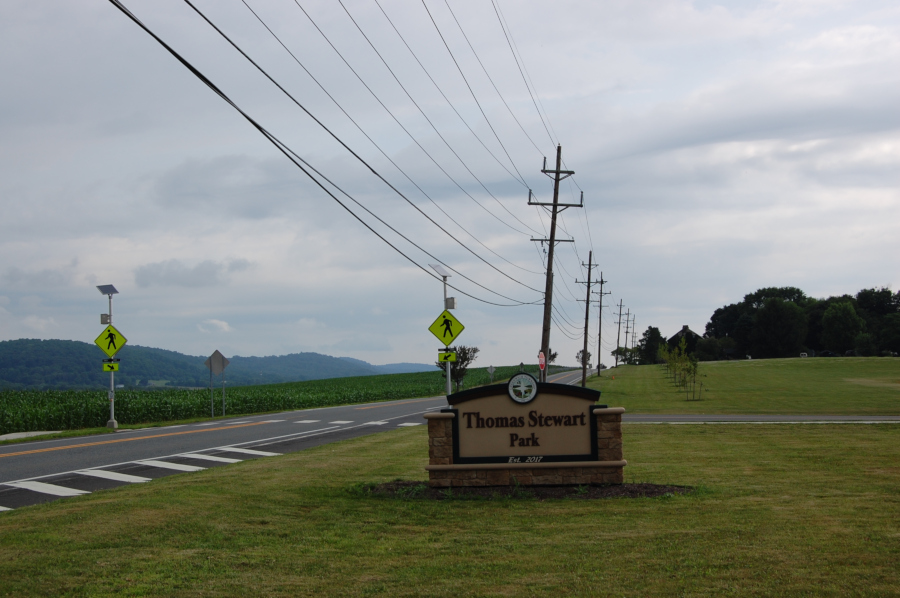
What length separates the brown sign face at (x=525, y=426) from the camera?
37.5 ft

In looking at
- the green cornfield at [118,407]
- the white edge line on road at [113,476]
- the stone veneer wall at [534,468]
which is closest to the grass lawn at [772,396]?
the green cornfield at [118,407]

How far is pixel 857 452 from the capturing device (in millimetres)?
15680

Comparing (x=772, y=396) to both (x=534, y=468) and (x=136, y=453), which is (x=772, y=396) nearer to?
(x=136, y=453)

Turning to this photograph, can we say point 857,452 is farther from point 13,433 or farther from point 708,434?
point 13,433

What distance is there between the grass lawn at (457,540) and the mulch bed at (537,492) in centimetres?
33

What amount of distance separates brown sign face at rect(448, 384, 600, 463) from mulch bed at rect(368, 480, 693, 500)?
443 millimetres

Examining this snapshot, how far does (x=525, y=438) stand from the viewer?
37.7 ft

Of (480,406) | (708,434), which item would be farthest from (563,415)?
(708,434)

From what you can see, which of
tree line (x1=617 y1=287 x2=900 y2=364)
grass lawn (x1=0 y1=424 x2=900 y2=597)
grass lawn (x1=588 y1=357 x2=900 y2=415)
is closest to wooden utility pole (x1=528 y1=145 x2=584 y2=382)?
grass lawn (x1=588 y1=357 x2=900 y2=415)

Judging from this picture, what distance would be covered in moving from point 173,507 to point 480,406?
186 inches

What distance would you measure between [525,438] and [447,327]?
12.4 m

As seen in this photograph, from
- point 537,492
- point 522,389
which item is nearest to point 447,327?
point 522,389

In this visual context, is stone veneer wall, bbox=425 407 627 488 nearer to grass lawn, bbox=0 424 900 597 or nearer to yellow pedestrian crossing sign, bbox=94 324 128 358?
grass lawn, bbox=0 424 900 597

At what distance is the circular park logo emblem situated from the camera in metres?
11.6
